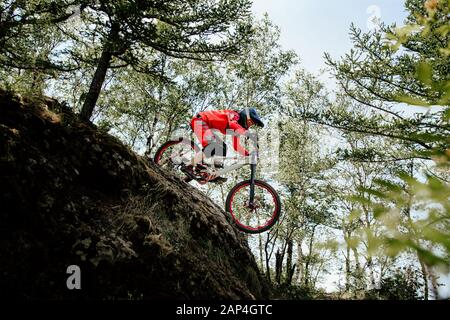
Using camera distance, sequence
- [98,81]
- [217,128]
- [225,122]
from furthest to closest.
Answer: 1. [98,81]
2. [217,128]
3. [225,122]

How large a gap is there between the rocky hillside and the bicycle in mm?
875

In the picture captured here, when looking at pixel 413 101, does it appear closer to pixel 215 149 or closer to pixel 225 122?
pixel 225 122

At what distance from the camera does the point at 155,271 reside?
4.79m

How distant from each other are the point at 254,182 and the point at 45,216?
4.42m

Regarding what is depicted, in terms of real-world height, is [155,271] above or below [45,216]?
below

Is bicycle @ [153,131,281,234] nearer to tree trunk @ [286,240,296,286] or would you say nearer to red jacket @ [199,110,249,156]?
red jacket @ [199,110,249,156]

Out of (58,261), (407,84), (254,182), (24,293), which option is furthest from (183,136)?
(407,84)

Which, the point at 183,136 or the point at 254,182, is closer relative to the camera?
the point at 254,182

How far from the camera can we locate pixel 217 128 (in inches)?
286

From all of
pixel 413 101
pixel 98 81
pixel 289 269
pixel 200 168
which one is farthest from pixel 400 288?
pixel 413 101

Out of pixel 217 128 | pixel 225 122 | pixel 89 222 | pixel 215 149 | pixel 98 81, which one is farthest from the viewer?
pixel 98 81

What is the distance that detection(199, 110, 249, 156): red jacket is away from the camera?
7.07m

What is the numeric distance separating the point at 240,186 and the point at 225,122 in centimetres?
152
